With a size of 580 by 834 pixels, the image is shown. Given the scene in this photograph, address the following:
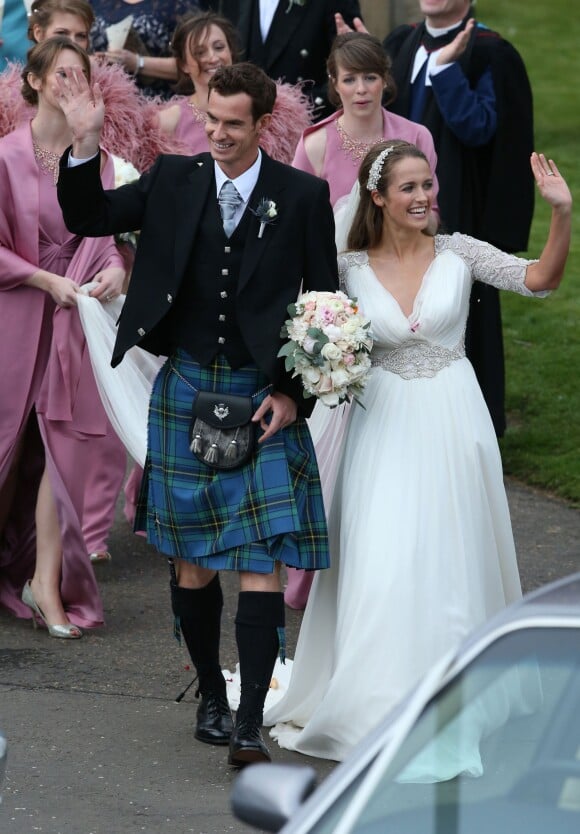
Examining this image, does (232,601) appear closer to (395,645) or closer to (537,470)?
(395,645)

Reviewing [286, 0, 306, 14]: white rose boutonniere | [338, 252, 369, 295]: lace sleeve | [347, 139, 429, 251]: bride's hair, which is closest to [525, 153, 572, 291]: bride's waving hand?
[347, 139, 429, 251]: bride's hair

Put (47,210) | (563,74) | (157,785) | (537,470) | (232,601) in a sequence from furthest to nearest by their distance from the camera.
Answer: (563,74), (537,470), (232,601), (47,210), (157,785)

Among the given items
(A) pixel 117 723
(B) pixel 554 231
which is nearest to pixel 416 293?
(B) pixel 554 231

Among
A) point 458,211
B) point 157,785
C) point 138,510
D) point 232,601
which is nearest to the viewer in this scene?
point 157,785

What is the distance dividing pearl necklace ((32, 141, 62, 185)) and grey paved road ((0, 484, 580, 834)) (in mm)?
1833

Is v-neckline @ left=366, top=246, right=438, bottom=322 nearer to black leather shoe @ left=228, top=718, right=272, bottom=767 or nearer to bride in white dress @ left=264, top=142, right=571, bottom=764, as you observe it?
bride in white dress @ left=264, top=142, right=571, bottom=764

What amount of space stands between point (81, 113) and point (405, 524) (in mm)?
1669

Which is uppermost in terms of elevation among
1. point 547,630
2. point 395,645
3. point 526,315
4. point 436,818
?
point 547,630

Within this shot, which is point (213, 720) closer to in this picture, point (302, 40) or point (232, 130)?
point (232, 130)

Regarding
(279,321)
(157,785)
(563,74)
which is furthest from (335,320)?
(563,74)

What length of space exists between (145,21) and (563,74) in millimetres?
13023

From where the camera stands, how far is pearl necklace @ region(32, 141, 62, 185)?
671 centimetres

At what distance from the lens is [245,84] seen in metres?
5.31

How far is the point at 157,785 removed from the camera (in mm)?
5227
